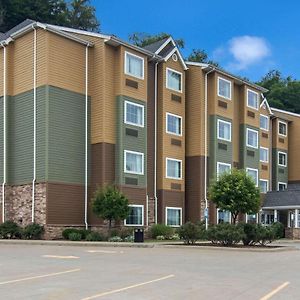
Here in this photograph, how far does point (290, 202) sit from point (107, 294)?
4019 cm

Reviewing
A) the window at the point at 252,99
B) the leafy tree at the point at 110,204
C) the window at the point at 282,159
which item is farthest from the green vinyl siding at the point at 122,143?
the window at the point at 282,159

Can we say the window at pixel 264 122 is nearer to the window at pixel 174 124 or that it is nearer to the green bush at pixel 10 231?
the window at pixel 174 124

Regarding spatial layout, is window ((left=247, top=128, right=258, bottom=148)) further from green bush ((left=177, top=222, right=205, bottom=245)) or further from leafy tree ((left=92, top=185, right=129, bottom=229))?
green bush ((left=177, top=222, right=205, bottom=245))

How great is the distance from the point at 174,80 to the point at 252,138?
36.6ft

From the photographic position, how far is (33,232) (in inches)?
1300

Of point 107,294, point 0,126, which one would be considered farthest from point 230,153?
point 107,294

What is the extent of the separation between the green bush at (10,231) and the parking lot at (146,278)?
13815 mm

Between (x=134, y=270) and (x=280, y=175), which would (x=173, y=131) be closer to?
(x=280, y=175)

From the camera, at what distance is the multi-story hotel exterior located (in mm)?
34875

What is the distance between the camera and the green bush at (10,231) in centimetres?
3412

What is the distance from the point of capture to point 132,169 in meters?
37.9

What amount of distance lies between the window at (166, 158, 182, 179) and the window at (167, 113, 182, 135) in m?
2.13

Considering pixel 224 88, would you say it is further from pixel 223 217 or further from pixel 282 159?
pixel 282 159

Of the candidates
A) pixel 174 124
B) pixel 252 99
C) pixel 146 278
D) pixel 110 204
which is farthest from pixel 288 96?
pixel 146 278
